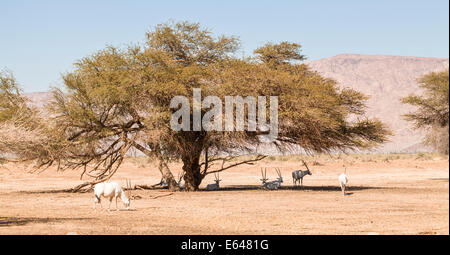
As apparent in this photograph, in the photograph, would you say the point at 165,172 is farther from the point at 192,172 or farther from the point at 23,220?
the point at 23,220

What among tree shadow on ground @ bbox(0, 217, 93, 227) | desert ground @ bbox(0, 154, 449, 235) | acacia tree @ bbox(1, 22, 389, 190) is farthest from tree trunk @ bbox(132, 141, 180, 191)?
tree shadow on ground @ bbox(0, 217, 93, 227)

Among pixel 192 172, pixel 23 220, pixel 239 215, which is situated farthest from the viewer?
pixel 192 172

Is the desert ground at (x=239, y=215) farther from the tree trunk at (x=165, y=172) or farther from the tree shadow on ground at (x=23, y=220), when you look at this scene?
the tree trunk at (x=165, y=172)

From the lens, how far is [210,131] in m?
35.5

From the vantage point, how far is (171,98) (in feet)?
116

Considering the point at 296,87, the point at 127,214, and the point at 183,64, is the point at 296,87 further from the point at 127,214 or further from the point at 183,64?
the point at 127,214

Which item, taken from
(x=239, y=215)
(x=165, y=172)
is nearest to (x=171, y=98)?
(x=165, y=172)

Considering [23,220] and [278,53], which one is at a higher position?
[278,53]

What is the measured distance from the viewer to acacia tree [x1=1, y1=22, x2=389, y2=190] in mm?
35000

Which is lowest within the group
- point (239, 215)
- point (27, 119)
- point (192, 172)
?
point (239, 215)

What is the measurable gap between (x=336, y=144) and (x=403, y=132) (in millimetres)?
118174

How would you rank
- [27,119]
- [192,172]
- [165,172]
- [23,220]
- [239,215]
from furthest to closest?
1. [192,172]
2. [165,172]
3. [27,119]
4. [239,215]
5. [23,220]

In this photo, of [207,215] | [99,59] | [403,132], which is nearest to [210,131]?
[99,59]

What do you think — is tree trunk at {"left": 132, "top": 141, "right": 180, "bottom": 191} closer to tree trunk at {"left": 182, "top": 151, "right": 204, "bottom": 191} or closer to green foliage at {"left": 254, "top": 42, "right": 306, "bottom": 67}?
tree trunk at {"left": 182, "top": 151, "right": 204, "bottom": 191}
